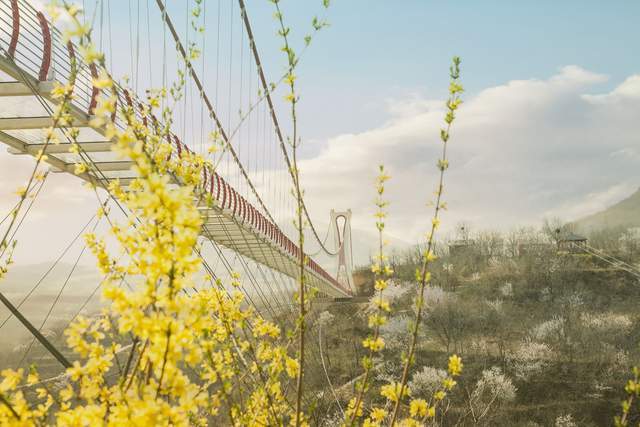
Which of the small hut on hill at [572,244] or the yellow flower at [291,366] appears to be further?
the small hut on hill at [572,244]

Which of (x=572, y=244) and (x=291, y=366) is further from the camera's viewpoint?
(x=572, y=244)

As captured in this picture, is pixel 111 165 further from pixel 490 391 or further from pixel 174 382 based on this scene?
pixel 490 391

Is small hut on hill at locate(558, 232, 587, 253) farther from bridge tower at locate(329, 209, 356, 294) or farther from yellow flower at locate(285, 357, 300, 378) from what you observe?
yellow flower at locate(285, 357, 300, 378)

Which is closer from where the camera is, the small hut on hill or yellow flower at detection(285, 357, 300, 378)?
yellow flower at detection(285, 357, 300, 378)

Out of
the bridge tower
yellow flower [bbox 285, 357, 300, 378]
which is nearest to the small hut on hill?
the bridge tower

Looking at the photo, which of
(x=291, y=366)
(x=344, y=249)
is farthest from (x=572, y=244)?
(x=291, y=366)

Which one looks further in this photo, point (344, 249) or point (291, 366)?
point (344, 249)

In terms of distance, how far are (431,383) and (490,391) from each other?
70.7 inches

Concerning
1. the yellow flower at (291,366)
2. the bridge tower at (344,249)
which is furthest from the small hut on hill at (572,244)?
the yellow flower at (291,366)

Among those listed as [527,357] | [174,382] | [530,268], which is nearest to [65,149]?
[174,382]

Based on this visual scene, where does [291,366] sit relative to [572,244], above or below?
above

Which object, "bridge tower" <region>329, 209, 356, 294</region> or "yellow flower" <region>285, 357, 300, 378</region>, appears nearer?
"yellow flower" <region>285, 357, 300, 378</region>

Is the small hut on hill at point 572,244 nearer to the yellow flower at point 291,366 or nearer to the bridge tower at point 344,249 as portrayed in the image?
the bridge tower at point 344,249

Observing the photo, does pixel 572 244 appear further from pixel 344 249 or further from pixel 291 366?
pixel 291 366
